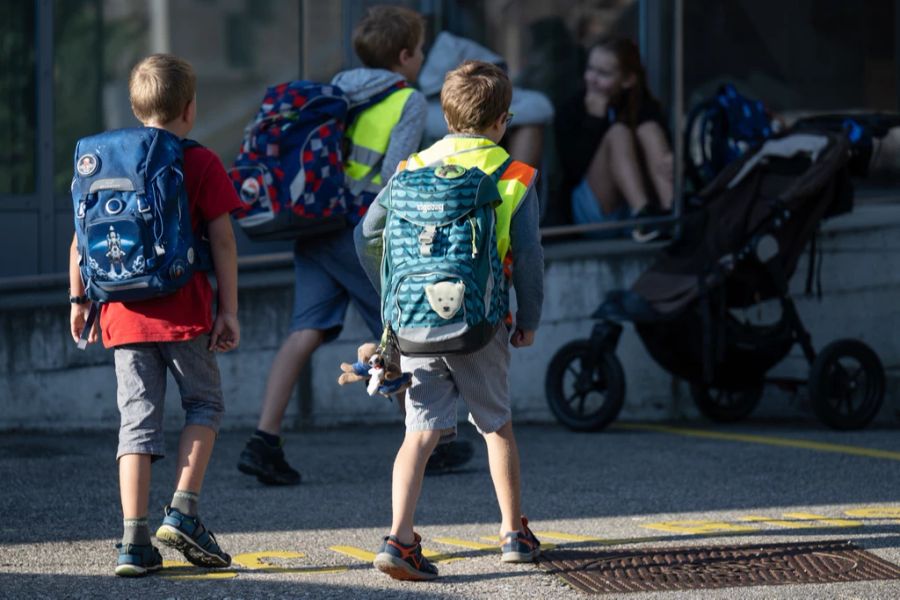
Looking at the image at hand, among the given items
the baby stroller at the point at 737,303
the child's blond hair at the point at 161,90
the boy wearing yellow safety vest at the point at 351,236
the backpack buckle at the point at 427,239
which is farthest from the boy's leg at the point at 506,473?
the baby stroller at the point at 737,303

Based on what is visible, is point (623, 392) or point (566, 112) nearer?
point (623, 392)

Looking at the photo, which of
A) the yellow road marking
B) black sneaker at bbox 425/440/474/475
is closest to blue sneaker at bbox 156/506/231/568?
the yellow road marking

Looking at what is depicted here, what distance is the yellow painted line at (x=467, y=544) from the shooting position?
17.1 ft

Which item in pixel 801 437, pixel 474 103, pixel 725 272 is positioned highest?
pixel 474 103

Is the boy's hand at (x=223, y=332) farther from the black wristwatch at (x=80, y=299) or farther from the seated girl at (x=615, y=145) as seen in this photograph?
the seated girl at (x=615, y=145)

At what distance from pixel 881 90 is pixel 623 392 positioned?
429 cm

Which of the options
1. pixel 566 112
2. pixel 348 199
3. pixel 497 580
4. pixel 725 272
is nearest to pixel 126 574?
pixel 497 580

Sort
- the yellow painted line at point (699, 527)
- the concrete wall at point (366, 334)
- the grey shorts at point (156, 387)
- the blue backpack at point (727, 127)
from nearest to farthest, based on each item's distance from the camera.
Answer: the grey shorts at point (156, 387) → the yellow painted line at point (699, 527) → the concrete wall at point (366, 334) → the blue backpack at point (727, 127)

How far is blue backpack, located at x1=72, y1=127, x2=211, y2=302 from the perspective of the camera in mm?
4645

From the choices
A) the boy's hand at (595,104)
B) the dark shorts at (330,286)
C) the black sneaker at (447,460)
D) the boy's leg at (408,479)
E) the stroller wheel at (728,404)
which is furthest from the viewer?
the boy's hand at (595,104)

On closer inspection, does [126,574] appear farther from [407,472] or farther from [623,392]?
[623,392]

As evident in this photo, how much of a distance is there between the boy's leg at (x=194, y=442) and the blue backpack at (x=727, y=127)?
16.9ft

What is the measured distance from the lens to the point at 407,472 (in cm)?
476

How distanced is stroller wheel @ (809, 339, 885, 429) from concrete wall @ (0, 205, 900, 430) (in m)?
0.61
